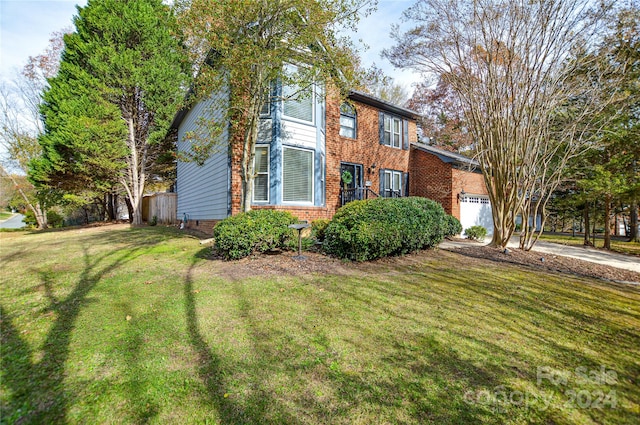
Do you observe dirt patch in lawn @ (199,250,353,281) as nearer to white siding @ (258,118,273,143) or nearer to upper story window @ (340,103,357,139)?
white siding @ (258,118,273,143)

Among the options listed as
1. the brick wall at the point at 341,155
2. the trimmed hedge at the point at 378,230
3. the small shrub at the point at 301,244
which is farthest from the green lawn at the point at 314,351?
the brick wall at the point at 341,155

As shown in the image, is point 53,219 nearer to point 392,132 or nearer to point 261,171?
point 261,171

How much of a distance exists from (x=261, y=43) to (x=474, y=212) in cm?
1294

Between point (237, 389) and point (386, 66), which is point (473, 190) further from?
point (237, 389)

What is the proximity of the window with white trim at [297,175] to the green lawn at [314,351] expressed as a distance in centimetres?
476

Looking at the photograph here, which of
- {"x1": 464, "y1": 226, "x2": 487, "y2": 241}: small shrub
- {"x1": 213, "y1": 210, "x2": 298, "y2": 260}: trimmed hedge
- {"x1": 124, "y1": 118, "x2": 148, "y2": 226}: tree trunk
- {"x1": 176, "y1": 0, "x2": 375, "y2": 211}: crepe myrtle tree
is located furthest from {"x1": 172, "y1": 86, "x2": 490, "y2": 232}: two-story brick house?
{"x1": 124, "y1": 118, "x2": 148, "y2": 226}: tree trunk

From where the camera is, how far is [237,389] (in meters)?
2.19

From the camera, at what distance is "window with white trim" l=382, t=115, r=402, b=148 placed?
14406mm

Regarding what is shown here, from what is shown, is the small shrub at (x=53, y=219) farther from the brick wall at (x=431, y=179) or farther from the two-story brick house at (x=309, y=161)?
the brick wall at (x=431, y=179)

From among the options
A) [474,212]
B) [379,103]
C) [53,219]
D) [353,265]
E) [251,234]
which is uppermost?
[379,103]

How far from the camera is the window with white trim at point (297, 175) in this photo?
930 centimetres

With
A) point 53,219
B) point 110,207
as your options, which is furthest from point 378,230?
point 53,219

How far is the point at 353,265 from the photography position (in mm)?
6113

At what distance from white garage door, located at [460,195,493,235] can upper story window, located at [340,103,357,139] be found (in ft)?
21.2
